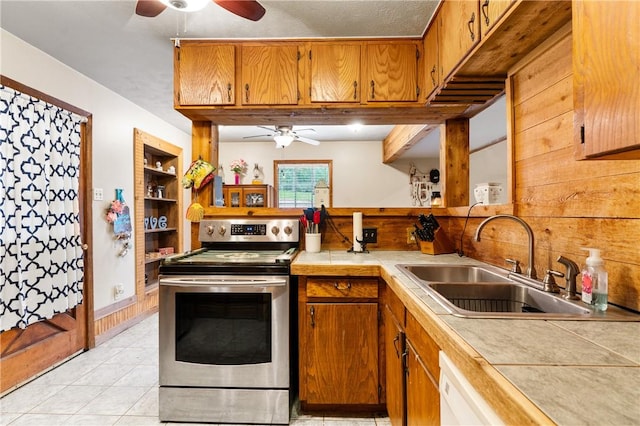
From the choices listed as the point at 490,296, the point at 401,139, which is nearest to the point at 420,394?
the point at 490,296

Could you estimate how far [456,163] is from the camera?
238 centimetres

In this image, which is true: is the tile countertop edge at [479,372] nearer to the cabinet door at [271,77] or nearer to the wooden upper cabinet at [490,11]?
the wooden upper cabinet at [490,11]

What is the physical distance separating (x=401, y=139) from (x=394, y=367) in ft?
11.0

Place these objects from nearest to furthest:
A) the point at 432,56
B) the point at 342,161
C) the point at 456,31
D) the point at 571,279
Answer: the point at 571,279, the point at 456,31, the point at 432,56, the point at 342,161

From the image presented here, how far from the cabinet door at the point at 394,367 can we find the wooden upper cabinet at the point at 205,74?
168cm

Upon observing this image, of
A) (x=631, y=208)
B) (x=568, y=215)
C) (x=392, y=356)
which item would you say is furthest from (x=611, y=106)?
(x=392, y=356)

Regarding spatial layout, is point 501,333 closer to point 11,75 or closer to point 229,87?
point 229,87

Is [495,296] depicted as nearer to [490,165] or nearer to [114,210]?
[114,210]

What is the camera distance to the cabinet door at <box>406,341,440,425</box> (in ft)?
3.21

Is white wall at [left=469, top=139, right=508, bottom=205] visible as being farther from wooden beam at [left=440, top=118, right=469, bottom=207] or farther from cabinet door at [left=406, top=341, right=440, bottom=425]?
cabinet door at [left=406, top=341, right=440, bottom=425]

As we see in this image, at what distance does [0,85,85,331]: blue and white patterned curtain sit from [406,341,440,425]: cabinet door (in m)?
2.47

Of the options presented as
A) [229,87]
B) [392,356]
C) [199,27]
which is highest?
[199,27]

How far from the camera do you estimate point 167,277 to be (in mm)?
1750

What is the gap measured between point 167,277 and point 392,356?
1.24 m
